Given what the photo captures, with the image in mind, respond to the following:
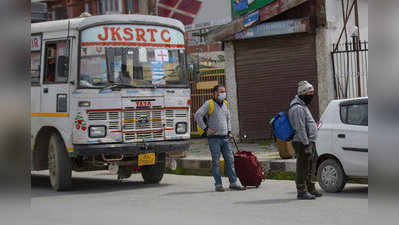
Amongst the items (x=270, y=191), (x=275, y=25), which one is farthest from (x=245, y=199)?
(x=275, y=25)

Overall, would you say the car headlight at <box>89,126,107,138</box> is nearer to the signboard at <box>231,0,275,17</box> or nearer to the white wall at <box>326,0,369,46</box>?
the signboard at <box>231,0,275,17</box>

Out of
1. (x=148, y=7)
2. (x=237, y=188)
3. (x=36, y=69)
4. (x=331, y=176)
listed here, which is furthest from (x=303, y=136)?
(x=148, y=7)

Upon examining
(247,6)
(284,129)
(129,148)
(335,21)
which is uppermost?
(247,6)

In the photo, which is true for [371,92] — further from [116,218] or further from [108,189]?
[108,189]

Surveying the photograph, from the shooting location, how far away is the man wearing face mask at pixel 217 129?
35.7 feet

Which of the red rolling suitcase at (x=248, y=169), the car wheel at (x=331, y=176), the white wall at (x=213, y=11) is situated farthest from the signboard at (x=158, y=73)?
the white wall at (x=213, y=11)

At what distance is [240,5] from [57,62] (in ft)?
30.8

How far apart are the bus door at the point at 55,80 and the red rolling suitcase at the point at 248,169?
3168mm

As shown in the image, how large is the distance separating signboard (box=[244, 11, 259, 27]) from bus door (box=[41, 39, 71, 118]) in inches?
327

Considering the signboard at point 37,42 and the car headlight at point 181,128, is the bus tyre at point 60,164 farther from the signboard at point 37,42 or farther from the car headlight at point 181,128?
the car headlight at point 181,128

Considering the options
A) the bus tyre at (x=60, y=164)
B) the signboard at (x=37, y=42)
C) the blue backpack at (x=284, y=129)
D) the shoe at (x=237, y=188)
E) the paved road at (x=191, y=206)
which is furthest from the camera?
the signboard at (x=37, y=42)

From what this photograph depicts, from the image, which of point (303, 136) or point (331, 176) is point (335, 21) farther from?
point (303, 136)

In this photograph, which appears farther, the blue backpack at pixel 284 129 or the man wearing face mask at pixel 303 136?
the blue backpack at pixel 284 129

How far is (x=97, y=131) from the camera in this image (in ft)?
Result: 36.2
